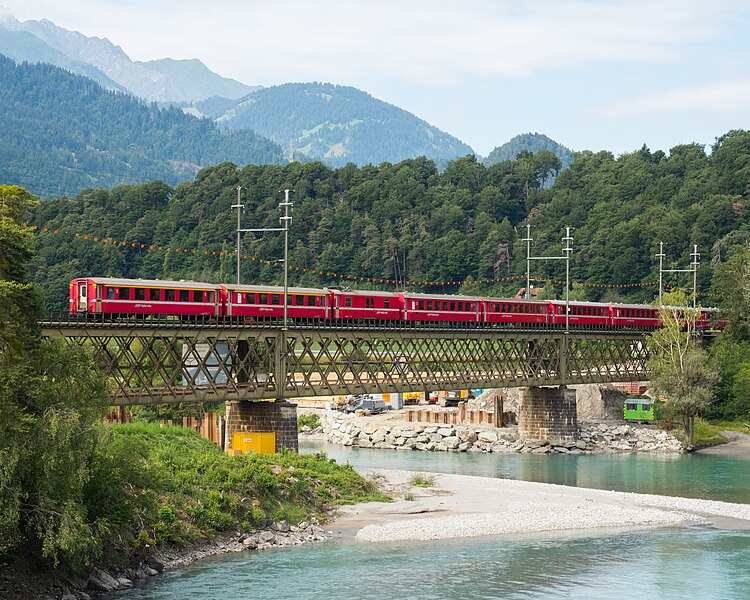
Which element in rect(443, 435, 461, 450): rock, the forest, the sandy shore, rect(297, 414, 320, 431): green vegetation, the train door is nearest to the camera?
the sandy shore

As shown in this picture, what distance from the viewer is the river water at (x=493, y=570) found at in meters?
37.2

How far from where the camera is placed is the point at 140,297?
60.2m

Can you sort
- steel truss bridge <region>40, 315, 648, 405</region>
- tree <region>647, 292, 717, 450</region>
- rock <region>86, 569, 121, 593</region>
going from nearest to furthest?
rock <region>86, 569, 121, 593</region> < steel truss bridge <region>40, 315, 648, 405</region> < tree <region>647, 292, 717, 450</region>

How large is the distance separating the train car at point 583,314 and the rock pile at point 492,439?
8121mm

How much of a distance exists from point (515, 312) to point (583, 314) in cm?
827

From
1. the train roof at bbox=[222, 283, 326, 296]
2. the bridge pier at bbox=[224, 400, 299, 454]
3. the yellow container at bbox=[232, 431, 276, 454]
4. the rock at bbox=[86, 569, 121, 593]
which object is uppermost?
the train roof at bbox=[222, 283, 326, 296]

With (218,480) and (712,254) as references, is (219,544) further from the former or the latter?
(712,254)

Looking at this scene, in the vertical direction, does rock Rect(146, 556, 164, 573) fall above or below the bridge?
below

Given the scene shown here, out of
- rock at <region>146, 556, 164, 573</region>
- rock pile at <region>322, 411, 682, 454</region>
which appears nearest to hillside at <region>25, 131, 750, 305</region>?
rock pile at <region>322, 411, 682, 454</region>

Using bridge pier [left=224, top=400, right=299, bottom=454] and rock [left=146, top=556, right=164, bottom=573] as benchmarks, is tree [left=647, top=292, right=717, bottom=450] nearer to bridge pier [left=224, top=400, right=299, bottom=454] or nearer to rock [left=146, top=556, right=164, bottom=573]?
bridge pier [left=224, top=400, right=299, bottom=454]

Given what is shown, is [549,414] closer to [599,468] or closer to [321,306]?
[599,468]

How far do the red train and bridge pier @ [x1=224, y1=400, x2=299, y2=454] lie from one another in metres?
5.06

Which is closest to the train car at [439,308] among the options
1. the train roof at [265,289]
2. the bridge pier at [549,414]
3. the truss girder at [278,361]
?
the truss girder at [278,361]

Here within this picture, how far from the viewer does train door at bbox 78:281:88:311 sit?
193 ft
